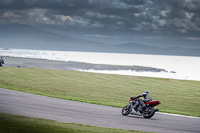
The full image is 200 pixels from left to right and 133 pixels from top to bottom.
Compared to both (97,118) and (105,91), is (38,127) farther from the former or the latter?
(105,91)

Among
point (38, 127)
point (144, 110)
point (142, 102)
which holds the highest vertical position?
point (142, 102)

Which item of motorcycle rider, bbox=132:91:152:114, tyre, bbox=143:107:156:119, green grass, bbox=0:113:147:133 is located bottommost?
green grass, bbox=0:113:147:133

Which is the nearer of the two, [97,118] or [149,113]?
[97,118]

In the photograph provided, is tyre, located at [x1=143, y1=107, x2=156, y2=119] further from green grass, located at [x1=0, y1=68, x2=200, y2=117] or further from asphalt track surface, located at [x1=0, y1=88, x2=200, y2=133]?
green grass, located at [x1=0, y1=68, x2=200, y2=117]

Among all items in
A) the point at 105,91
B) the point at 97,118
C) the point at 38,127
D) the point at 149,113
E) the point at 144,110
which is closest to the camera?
the point at 38,127

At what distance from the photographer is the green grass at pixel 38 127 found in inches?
446

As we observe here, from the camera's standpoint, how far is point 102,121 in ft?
49.8

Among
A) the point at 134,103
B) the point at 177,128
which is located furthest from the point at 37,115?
the point at 177,128

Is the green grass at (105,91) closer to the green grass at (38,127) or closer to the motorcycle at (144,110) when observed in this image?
the motorcycle at (144,110)

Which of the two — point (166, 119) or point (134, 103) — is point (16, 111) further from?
point (166, 119)

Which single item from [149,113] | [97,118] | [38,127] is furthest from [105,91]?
[38,127]

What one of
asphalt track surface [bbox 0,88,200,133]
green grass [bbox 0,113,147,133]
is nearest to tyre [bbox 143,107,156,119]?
asphalt track surface [bbox 0,88,200,133]

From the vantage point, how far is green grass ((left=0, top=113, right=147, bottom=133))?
37.2ft

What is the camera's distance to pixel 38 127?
39.3ft
